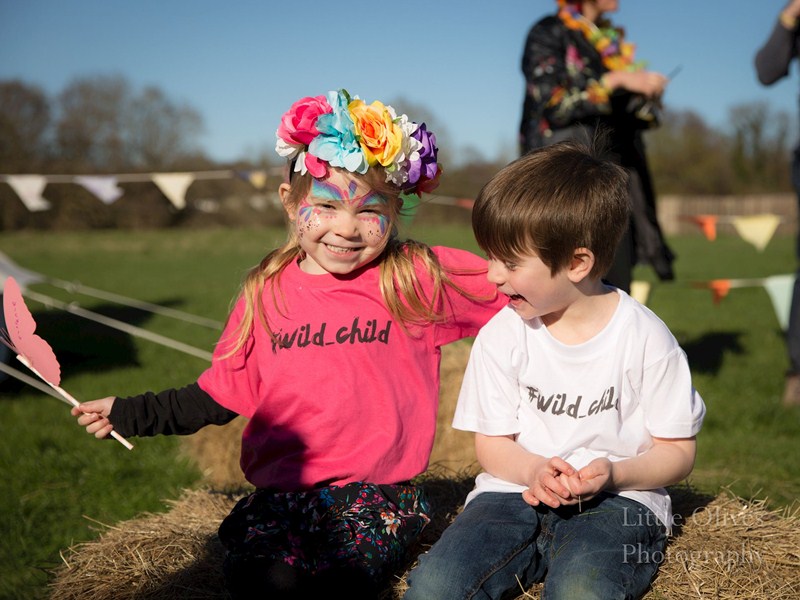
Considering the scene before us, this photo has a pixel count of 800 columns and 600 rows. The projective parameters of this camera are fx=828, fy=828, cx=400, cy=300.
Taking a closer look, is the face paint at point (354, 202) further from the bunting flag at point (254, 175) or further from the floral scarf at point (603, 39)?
the bunting flag at point (254, 175)

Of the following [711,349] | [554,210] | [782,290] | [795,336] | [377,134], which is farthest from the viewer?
[711,349]

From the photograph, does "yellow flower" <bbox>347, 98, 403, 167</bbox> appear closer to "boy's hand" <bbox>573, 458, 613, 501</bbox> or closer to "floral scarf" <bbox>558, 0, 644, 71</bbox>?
"boy's hand" <bbox>573, 458, 613, 501</bbox>

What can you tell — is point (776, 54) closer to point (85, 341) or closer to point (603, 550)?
point (603, 550)

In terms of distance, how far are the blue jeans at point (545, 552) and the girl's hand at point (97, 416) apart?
103 centimetres

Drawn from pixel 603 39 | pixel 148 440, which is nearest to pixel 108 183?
pixel 148 440

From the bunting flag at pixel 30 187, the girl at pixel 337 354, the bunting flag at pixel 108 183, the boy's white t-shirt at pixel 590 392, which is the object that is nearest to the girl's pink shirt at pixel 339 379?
the girl at pixel 337 354

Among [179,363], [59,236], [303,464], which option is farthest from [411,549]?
[59,236]

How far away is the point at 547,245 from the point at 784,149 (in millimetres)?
42869

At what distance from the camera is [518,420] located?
2426 mm

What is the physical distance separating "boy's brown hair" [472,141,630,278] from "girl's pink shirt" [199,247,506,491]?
0.39 meters

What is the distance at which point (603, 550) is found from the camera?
82.2 inches

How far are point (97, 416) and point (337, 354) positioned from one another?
75 cm

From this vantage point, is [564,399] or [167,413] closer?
[564,399]

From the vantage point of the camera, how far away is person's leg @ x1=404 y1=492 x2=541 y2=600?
81.4 inches
